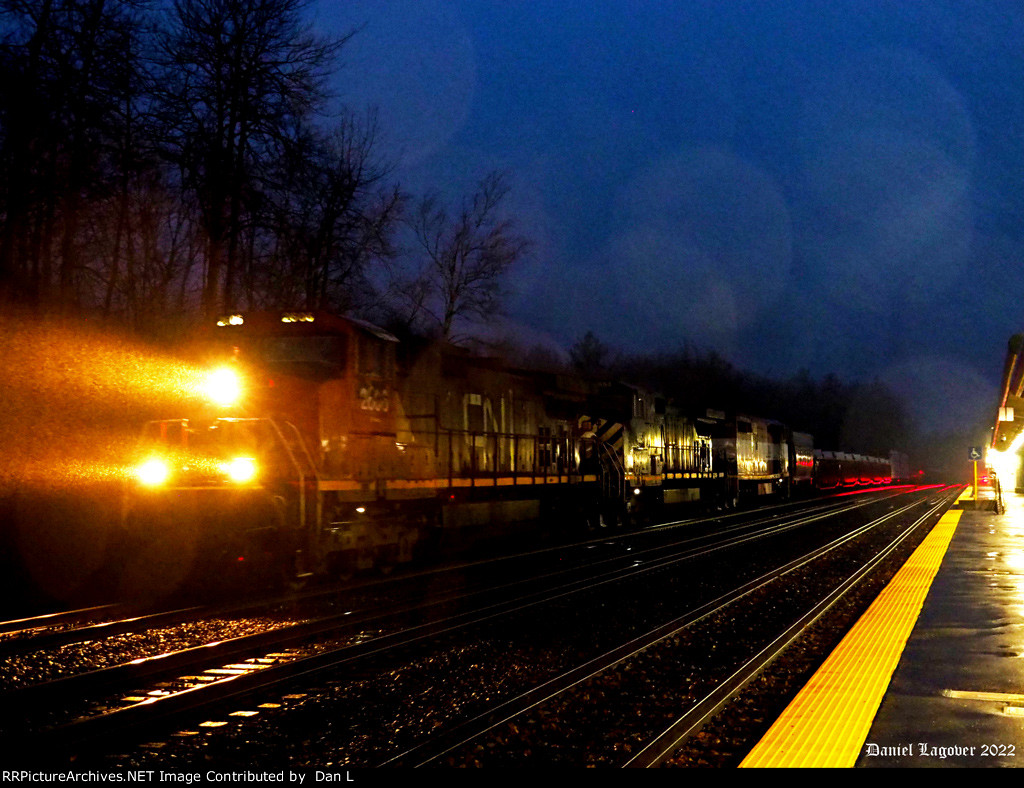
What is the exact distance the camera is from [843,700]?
257 inches

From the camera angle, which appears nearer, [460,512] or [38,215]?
[460,512]

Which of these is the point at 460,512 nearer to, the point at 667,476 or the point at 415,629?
the point at 415,629

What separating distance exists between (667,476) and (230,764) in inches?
982

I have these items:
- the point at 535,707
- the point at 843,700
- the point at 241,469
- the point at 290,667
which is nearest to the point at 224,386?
the point at 241,469

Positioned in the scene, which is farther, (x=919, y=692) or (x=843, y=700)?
(x=919, y=692)

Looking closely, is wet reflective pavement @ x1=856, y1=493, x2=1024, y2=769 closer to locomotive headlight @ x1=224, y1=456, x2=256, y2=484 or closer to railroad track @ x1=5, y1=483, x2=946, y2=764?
railroad track @ x1=5, y1=483, x2=946, y2=764

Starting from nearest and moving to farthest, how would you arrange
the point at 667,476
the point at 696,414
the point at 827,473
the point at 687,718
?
the point at 687,718 < the point at 667,476 < the point at 696,414 < the point at 827,473

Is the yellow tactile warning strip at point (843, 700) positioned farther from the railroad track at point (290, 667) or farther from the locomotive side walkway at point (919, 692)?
the railroad track at point (290, 667)

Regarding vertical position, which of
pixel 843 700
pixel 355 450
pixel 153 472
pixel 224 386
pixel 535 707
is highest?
pixel 224 386

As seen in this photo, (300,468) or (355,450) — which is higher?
(355,450)

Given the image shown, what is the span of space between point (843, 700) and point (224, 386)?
918cm

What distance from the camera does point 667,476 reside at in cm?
Result: 2973

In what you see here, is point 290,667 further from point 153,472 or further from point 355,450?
point 355,450

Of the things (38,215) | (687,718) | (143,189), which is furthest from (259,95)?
(687,718)
